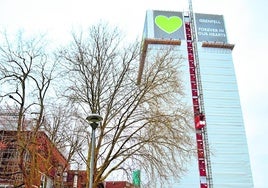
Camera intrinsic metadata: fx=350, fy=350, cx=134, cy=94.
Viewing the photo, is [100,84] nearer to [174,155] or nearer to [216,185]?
[174,155]

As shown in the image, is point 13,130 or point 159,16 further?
point 159,16

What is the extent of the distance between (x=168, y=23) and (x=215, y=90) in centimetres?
2310

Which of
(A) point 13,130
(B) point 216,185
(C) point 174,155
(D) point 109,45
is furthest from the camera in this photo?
(B) point 216,185

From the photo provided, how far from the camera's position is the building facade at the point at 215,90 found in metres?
80.0

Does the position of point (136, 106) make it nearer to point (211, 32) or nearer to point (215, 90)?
point (215, 90)

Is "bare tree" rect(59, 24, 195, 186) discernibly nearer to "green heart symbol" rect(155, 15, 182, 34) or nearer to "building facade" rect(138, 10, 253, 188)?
"building facade" rect(138, 10, 253, 188)

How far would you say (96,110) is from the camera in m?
13.7

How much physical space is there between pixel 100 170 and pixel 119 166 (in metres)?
0.96

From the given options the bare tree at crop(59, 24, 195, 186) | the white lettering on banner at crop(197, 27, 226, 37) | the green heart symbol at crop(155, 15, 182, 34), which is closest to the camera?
the bare tree at crop(59, 24, 195, 186)

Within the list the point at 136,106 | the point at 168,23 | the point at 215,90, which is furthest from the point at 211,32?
the point at 136,106

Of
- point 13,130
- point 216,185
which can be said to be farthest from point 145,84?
point 216,185

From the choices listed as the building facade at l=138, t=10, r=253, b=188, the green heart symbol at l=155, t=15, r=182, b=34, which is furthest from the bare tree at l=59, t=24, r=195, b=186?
the green heart symbol at l=155, t=15, r=182, b=34

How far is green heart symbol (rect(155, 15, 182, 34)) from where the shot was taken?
3745 inches

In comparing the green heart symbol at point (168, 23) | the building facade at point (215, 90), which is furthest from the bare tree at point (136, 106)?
the green heart symbol at point (168, 23)
